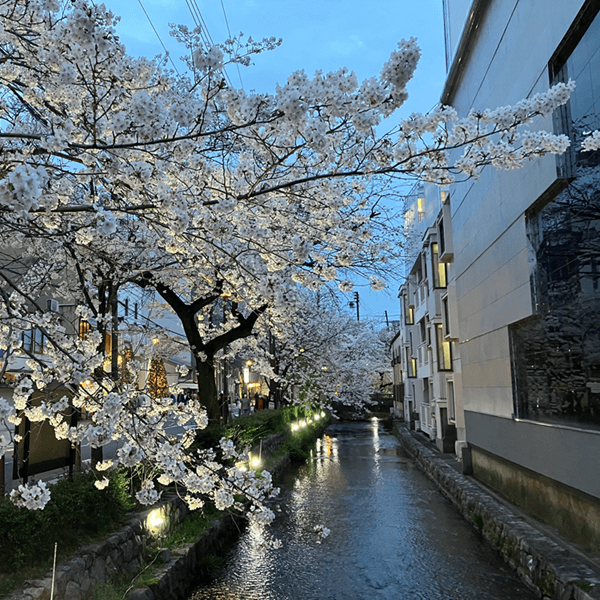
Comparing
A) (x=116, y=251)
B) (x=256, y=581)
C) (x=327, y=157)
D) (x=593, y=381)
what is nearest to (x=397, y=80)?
(x=327, y=157)

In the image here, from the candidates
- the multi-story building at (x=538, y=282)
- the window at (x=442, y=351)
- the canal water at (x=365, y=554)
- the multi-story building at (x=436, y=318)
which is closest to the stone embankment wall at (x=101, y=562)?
the canal water at (x=365, y=554)

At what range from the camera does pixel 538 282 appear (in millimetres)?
8789

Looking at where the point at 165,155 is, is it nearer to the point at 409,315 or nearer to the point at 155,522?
the point at 155,522

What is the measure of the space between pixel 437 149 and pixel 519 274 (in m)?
6.11

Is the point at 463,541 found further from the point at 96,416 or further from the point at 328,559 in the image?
the point at 96,416

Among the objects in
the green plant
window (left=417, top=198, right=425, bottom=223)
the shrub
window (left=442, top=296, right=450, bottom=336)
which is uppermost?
window (left=417, top=198, right=425, bottom=223)

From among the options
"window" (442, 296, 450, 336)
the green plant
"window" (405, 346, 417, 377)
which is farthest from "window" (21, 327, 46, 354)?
"window" (405, 346, 417, 377)

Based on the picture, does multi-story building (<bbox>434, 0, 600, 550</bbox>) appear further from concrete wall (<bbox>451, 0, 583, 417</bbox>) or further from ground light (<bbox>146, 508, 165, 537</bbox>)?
ground light (<bbox>146, 508, 165, 537</bbox>)

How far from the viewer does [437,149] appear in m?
4.29

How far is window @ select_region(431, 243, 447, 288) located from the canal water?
22.7 feet

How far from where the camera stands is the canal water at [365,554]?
7680 mm

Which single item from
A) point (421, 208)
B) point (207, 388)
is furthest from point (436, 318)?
point (207, 388)

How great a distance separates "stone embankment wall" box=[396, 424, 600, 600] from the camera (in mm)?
6059

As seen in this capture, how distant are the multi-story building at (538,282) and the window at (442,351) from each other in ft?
16.4
